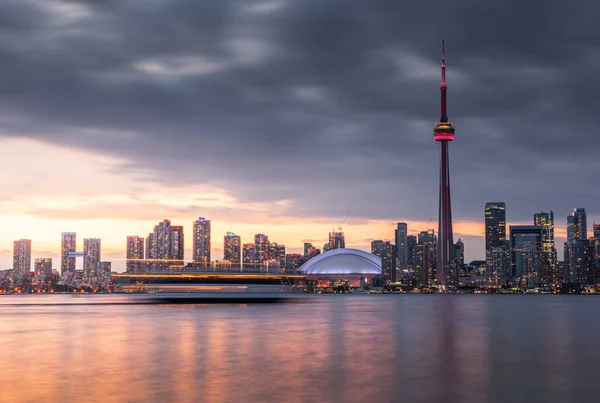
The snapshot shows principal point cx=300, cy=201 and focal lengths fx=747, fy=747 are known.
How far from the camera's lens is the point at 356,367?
55.9 m

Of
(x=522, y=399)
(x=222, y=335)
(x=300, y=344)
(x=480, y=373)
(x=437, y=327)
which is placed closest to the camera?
(x=522, y=399)

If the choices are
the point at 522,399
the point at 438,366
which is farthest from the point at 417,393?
the point at 438,366

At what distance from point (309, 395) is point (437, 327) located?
69.2 meters

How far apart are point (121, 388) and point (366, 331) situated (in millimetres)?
55845

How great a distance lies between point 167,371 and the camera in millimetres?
53094

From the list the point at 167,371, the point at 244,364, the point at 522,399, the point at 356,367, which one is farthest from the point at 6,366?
the point at 522,399

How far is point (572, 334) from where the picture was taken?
95.4 m

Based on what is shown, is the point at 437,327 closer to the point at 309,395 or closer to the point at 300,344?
the point at 300,344

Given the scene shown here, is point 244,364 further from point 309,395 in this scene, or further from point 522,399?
point 522,399

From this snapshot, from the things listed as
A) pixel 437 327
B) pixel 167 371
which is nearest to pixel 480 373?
pixel 167 371

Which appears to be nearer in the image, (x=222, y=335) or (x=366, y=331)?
(x=222, y=335)

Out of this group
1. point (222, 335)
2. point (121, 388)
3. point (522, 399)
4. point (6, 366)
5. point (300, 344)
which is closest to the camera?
point (522, 399)

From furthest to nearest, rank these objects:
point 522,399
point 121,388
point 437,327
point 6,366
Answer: point 437,327 → point 6,366 → point 121,388 → point 522,399

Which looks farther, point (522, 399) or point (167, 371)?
point (167, 371)
